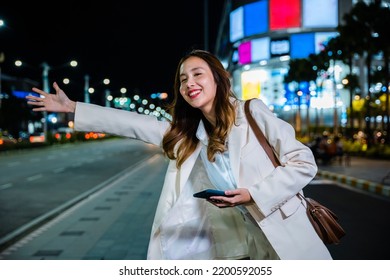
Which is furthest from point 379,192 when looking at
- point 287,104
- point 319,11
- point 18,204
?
point 287,104

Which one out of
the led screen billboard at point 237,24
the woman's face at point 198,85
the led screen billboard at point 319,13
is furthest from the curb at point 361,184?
the led screen billboard at point 237,24

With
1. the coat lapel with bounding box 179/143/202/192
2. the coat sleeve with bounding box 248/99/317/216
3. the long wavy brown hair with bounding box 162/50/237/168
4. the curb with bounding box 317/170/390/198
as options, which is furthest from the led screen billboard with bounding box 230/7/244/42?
the coat sleeve with bounding box 248/99/317/216

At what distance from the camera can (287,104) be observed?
8269 cm

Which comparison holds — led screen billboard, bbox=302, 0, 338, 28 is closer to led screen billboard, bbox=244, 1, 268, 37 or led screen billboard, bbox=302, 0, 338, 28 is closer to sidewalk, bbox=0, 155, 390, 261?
led screen billboard, bbox=244, 1, 268, 37

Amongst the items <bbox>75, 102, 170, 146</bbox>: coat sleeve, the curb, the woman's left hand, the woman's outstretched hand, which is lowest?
the curb

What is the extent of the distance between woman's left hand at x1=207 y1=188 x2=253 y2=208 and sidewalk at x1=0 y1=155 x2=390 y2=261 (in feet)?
12.3

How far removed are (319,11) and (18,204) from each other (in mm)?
67249

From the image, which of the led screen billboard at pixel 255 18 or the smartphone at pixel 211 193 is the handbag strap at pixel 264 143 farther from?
the led screen billboard at pixel 255 18

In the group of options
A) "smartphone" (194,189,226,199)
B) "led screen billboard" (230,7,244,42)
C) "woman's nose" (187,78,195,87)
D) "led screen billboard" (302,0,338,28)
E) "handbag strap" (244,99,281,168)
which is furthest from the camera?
"led screen billboard" (230,7,244,42)

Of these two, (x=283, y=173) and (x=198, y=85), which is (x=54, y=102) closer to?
(x=198, y=85)

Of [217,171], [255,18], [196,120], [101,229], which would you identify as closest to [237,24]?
[255,18]

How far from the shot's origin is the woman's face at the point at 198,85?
259cm

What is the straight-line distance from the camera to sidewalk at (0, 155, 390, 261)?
6.91 m

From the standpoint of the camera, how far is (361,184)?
15078mm
